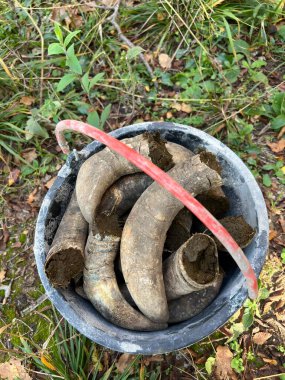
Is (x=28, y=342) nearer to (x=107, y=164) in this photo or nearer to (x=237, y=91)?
(x=107, y=164)

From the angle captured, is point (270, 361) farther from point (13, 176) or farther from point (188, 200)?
point (13, 176)

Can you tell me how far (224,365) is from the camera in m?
1.93

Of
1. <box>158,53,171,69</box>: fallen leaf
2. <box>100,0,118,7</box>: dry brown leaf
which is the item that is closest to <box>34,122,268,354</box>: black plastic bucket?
<box>158,53,171,69</box>: fallen leaf

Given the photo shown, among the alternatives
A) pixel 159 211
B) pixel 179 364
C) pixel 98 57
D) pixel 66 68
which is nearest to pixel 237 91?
pixel 98 57

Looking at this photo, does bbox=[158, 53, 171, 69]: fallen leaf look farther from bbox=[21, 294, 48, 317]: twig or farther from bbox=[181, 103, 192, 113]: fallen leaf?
bbox=[21, 294, 48, 317]: twig

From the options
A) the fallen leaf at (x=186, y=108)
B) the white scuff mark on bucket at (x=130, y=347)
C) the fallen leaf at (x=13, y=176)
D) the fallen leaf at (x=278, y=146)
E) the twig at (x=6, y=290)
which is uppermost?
the fallen leaf at (x=13, y=176)

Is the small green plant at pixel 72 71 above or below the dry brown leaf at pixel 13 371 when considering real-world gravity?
above

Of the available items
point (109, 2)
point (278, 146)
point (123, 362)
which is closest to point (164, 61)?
point (109, 2)

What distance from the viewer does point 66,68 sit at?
262cm

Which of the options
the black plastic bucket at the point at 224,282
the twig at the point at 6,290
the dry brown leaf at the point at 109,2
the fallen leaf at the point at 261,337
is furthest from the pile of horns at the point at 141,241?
the dry brown leaf at the point at 109,2

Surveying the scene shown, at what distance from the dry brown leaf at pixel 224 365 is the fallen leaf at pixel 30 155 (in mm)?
1537

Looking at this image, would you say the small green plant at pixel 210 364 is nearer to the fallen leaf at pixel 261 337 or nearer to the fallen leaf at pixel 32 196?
the fallen leaf at pixel 261 337

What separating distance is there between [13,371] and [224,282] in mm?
1176

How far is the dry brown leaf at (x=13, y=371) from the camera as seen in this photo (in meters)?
1.97
